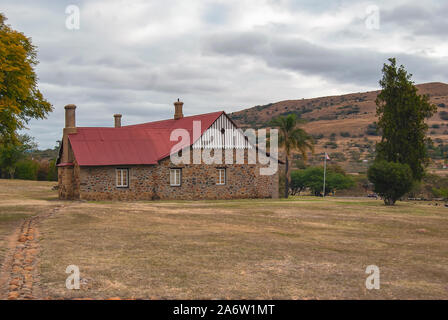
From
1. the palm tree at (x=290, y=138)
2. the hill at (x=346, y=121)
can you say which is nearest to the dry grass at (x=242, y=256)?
the palm tree at (x=290, y=138)

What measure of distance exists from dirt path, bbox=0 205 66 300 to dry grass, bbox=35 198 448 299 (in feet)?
0.87

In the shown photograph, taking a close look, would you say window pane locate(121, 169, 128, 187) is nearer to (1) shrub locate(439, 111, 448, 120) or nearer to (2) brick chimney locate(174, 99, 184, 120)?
(2) brick chimney locate(174, 99, 184, 120)

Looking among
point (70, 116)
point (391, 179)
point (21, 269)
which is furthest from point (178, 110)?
point (21, 269)

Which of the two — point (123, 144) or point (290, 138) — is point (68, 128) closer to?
point (123, 144)

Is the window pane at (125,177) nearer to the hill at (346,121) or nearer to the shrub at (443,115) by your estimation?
the hill at (346,121)

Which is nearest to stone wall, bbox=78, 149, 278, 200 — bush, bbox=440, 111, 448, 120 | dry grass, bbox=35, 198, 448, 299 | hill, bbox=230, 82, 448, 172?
dry grass, bbox=35, 198, 448, 299

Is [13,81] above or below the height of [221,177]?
above

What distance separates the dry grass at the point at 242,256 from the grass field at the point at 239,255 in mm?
22

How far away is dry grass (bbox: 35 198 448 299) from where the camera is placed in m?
8.94

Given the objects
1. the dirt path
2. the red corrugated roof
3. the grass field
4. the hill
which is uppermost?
the hill

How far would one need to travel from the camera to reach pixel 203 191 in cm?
3566

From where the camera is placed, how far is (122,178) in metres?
33.3

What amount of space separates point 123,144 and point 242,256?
24.0 metres

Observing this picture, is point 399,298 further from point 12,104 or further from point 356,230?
point 12,104
